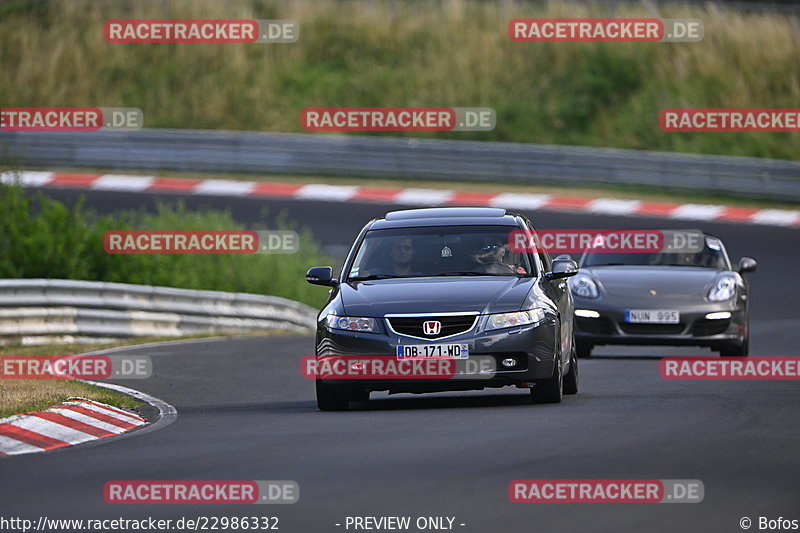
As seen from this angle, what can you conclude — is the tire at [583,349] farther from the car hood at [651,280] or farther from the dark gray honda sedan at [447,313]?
the dark gray honda sedan at [447,313]

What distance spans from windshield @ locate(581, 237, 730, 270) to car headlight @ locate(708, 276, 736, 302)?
0.66 metres

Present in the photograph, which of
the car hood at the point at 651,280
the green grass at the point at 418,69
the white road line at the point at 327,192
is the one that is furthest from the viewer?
the green grass at the point at 418,69

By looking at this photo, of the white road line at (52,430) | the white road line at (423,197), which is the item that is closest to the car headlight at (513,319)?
the white road line at (52,430)

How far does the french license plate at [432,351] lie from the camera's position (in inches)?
461

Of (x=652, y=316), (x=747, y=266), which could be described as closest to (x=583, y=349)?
(x=652, y=316)

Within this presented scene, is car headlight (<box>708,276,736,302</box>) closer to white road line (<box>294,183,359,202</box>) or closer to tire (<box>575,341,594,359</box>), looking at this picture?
tire (<box>575,341,594,359</box>)

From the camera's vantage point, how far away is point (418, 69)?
140 ft

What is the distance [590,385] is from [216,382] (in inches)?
140

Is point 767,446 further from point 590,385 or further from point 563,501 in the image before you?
point 590,385

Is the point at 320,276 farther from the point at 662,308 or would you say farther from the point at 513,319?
the point at 662,308

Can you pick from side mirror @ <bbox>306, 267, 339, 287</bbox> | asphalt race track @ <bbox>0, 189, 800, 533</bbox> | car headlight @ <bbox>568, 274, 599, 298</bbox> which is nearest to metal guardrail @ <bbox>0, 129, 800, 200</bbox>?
car headlight @ <bbox>568, 274, 599, 298</bbox>

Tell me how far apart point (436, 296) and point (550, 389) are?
110 centimetres

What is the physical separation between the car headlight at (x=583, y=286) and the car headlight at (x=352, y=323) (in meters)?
5.79

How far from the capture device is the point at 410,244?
12883 millimetres
